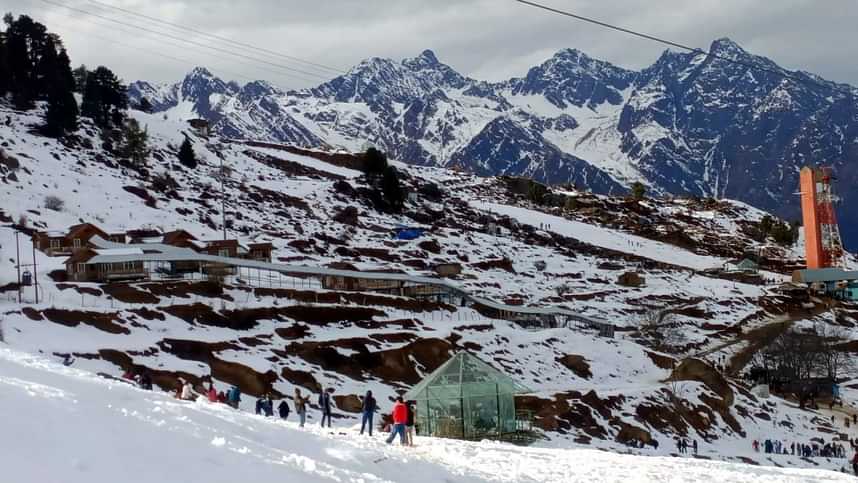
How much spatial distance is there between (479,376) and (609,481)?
718 inches

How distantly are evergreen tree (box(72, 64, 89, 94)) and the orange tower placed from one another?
111442 millimetres

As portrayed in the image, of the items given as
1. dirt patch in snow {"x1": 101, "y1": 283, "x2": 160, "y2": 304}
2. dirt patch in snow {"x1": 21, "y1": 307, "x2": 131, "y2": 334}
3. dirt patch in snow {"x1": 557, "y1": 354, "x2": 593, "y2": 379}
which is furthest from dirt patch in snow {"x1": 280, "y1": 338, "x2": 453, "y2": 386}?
dirt patch in snow {"x1": 101, "y1": 283, "x2": 160, "y2": 304}

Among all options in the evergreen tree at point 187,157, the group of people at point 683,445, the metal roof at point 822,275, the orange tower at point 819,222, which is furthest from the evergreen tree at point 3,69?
the orange tower at point 819,222

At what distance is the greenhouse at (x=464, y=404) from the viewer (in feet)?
136

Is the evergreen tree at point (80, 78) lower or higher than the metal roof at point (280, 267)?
higher

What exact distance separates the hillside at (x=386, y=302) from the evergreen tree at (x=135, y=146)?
77.5 inches

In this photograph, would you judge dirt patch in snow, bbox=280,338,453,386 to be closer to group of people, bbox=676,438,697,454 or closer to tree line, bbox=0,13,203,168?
group of people, bbox=676,438,697,454

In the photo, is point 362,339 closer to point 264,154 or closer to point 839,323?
point 839,323

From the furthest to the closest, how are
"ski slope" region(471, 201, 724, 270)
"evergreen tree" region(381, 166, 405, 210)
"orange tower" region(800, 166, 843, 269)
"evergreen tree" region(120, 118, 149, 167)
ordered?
1. "orange tower" region(800, 166, 843, 269)
2. "ski slope" region(471, 201, 724, 270)
3. "evergreen tree" region(381, 166, 405, 210)
4. "evergreen tree" region(120, 118, 149, 167)

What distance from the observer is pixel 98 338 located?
5056 centimetres

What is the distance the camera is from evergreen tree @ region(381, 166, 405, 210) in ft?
462

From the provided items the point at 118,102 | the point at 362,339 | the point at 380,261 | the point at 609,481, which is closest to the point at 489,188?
the point at 118,102

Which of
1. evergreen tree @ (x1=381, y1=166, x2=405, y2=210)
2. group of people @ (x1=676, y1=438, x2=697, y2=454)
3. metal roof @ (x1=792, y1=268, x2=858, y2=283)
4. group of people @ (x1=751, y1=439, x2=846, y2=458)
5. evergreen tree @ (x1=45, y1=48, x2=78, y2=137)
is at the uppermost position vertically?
evergreen tree @ (x1=45, y1=48, x2=78, y2=137)

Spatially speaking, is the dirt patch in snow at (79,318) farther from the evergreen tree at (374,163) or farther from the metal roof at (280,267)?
the evergreen tree at (374,163)
